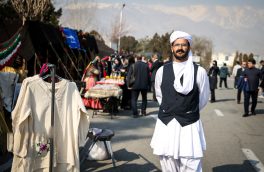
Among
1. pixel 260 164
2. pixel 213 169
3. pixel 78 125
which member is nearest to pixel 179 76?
pixel 78 125

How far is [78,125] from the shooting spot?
4867 millimetres

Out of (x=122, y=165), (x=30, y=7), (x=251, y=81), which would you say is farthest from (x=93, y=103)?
(x=30, y=7)

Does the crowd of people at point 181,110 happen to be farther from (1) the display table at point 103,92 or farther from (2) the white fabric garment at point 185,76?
(1) the display table at point 103,92

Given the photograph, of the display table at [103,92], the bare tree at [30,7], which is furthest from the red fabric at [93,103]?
the bare tree at [30,7]

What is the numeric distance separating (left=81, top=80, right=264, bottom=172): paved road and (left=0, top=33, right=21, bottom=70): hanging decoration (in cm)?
287

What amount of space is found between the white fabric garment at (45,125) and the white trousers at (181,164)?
1329 mm

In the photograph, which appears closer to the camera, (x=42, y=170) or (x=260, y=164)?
(x=42, y=170)

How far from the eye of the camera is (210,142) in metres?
8.39

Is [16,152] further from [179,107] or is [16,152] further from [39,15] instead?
[39,15]

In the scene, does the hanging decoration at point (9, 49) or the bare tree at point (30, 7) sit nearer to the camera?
the hanging decoration at point (9, 49)

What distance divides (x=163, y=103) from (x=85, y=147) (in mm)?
3415

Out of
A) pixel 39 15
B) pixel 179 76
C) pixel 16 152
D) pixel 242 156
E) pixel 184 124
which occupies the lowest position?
pixel 242 156

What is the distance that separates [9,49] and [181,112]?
615 cm

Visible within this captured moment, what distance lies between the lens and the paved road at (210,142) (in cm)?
638
